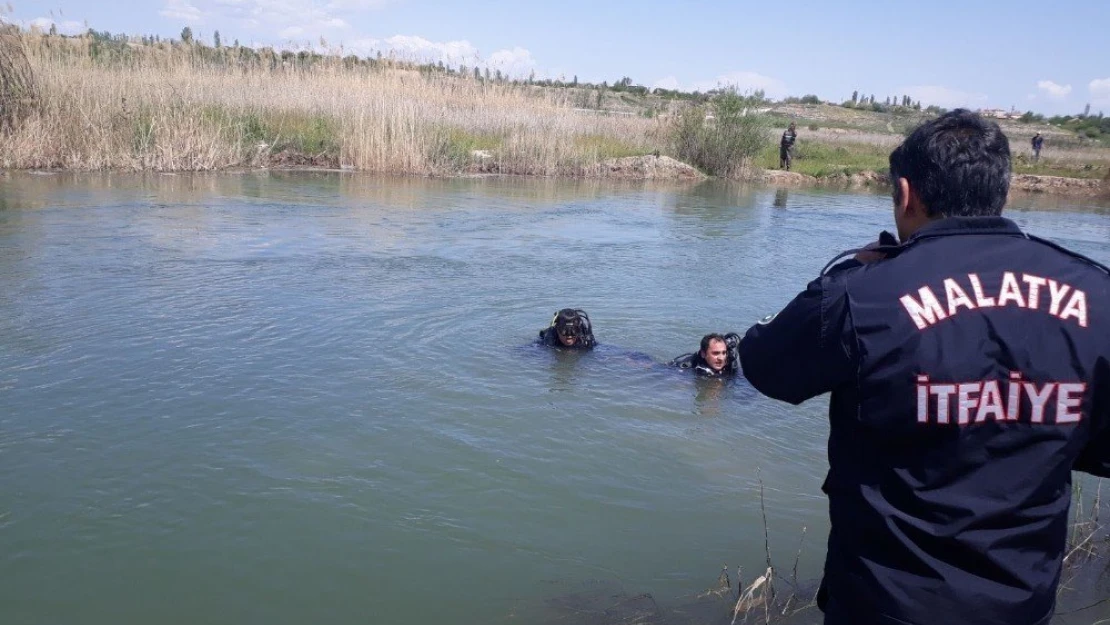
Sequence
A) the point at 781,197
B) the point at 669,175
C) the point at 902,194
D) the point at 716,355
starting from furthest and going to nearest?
1. the point at 669,175
2. the point at 781,197
3. the point at 716,355
4. the point at 902,194

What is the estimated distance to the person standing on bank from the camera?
186cm

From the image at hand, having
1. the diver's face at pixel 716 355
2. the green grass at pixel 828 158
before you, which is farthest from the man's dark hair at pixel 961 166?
the green grass at pixel 828 158

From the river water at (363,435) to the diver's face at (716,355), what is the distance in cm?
19

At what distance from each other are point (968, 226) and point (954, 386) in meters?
0.35

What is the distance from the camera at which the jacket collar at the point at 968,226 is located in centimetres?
193

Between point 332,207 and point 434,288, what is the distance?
21.4ft

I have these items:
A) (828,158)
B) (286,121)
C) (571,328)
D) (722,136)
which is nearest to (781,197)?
(722,136)

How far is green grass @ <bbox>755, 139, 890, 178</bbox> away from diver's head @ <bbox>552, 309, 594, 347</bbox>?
22560mm

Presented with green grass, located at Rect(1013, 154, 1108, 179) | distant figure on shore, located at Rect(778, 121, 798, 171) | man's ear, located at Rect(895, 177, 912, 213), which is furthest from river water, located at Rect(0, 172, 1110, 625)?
green grass, located at Rect(1013, 154, 1108, 179)

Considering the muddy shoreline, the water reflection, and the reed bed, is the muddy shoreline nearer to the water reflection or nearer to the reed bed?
the reed bed

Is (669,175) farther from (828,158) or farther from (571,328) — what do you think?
(571,328)

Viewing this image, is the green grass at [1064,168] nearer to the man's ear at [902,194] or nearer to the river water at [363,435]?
the river water at [363,435]

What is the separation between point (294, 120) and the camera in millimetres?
22781

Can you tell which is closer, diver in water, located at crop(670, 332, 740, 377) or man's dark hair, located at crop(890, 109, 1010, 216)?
man's dark hair, located at crop(890, 109, 1010, 216)
